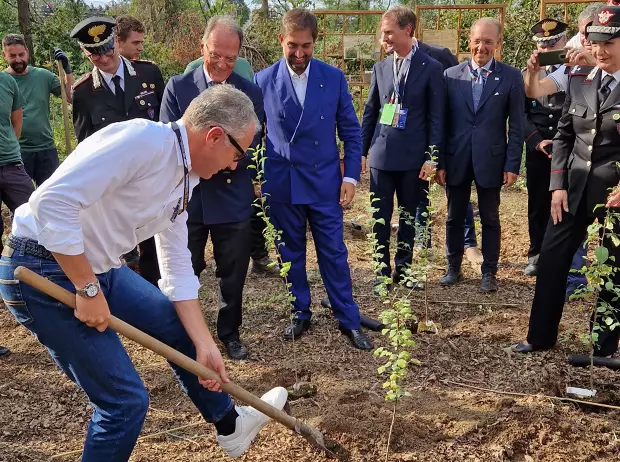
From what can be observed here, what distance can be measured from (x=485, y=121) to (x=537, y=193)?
0.91 meters

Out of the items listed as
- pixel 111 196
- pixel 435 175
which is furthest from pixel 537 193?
pixel 111 196

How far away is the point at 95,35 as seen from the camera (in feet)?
14.9

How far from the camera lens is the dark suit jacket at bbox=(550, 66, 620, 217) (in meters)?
3.60

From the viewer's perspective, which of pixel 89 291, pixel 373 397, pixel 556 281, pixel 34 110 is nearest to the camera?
pixel 89 291

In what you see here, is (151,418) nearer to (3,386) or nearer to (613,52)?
(3,386)

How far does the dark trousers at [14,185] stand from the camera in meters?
5.18

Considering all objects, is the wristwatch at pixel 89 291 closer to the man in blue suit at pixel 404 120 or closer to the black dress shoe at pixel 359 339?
the black dress shoe at pixel 359 339

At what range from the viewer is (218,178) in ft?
12.7

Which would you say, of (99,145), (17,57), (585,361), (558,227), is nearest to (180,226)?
(99,145)

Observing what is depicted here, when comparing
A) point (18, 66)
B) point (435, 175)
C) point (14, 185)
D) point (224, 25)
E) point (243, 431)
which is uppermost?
point (224, 25)

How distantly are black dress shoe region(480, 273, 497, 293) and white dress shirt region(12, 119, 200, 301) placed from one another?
3232mm

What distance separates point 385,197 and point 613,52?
2082 millimetres

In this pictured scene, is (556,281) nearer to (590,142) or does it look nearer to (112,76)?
(590,142)

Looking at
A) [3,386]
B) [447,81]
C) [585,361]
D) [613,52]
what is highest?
[613,52]
